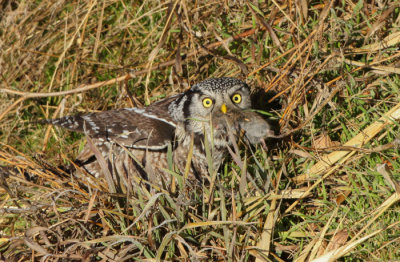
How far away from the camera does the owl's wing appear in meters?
3.24

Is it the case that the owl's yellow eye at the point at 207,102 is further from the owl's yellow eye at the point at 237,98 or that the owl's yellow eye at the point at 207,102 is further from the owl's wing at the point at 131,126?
the owl's wing at the point at 131,126

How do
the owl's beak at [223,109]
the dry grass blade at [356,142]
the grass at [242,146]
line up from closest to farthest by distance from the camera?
the grass at [242,146], the dry grass blade at [356,142], the owl's beak at [223,109]

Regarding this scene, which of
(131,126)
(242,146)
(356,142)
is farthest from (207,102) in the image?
(356,142)

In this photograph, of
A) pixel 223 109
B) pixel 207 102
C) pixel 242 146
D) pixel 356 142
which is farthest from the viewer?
pixel 242 146

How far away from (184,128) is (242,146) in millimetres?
424

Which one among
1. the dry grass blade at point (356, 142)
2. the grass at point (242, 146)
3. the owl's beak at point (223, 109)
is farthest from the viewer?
the owl's beak at point (223, 109)

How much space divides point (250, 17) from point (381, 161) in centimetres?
164

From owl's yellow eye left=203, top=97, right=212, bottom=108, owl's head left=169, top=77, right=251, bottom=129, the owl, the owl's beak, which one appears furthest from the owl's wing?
the owl's beak

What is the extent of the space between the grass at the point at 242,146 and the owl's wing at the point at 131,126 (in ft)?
1.14

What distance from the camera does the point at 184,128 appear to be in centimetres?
337

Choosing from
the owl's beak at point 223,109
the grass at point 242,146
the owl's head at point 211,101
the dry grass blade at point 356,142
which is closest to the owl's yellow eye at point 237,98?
the owl's head at point 211,101

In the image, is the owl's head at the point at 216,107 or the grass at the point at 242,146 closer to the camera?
the grass at the point at 242,146

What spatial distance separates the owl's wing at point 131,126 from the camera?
324 centimetres

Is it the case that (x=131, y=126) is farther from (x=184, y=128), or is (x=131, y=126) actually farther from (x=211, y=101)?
(x=211, y=101)
